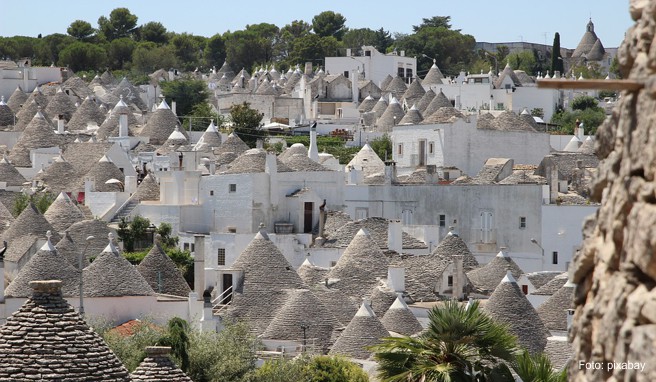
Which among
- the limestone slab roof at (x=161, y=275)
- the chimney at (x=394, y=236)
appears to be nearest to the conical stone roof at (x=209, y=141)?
the chimney at (x=394, y=236)

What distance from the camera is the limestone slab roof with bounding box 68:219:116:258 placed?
178 ft

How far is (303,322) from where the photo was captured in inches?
1737

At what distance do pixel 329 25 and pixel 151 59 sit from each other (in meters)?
23.6

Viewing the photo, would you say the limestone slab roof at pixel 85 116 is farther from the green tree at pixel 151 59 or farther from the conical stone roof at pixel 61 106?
the green tree at pixel 151 59

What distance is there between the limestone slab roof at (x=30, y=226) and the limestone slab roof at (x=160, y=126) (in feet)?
82.3

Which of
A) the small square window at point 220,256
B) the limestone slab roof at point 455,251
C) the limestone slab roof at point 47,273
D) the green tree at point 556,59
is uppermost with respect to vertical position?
the green tree at point 556,59

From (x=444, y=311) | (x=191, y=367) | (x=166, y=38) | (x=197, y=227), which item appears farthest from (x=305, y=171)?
(x=166, y=38)

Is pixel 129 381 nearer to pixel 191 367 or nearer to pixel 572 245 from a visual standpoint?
pixel 191 367

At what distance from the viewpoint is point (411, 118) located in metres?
74.9

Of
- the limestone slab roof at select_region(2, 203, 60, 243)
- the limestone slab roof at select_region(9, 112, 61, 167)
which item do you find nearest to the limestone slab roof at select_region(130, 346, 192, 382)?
the limestone slab roof at select_region(2, 203, 60, 243)

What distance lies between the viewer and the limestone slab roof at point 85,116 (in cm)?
8731

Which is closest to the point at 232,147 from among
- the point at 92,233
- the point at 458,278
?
the point at 92,233

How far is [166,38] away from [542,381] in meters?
146

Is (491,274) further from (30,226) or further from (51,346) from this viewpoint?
(51,346)
